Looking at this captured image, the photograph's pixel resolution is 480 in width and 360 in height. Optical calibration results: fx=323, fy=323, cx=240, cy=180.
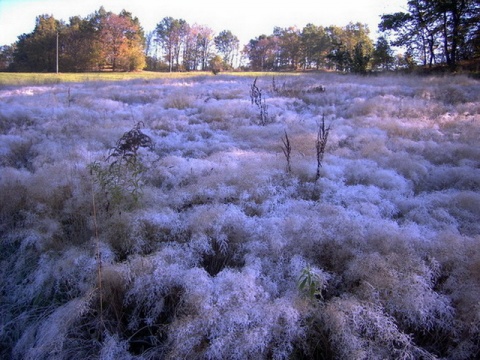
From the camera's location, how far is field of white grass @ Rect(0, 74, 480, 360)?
2189 millimetres

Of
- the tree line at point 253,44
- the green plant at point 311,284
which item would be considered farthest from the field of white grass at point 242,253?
the tree line at point 253,44

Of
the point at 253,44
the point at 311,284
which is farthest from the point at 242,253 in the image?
the point at 253,44

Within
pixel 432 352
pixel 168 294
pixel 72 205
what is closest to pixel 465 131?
pixel 432 352

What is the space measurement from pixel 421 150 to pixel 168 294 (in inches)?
199

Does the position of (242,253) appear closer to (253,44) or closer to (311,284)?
(311,284)

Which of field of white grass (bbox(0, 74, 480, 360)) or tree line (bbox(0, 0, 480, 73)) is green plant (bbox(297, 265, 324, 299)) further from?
tree line (bbox(0, 0, 480, 73))

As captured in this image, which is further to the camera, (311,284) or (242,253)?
(242,253)

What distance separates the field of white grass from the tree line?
19700 mm

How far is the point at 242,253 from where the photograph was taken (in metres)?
3.05

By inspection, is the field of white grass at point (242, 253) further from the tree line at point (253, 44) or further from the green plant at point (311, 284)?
the tree line at point (253, 44)

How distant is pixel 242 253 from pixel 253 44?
7587cm

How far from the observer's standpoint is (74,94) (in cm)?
1103

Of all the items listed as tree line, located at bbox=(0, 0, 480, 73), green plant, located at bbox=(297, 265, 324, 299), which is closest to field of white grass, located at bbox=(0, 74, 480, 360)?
green plant, located at bbox=(297, 265, 324, 299)

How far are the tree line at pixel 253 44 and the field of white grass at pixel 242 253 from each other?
64.6 ft
